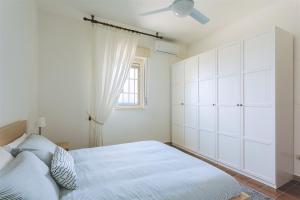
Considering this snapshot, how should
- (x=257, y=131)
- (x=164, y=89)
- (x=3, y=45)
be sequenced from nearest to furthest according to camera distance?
(x=3, y=45) < (x=257, y=131) < (x=164, y=89)

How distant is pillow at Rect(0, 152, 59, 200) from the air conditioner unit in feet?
10.6

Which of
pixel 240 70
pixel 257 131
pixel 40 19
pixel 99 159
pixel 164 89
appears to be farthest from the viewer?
pixel 164 89

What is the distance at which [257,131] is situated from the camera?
7.35 feet

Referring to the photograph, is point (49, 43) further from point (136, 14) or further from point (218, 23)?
point (218, 23)

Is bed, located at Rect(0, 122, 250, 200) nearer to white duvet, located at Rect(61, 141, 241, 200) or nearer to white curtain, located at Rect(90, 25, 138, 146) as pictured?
white duvet, located at Rect(61, 141, 241, 200)

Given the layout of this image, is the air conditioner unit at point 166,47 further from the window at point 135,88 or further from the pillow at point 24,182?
the pillow at point 24,182

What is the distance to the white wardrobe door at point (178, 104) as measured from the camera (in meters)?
3.67

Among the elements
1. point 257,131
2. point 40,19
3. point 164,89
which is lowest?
point 257,131

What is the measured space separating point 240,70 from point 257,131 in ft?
2.98

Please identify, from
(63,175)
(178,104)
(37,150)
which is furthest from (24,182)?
(178,104)

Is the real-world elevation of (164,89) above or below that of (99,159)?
above

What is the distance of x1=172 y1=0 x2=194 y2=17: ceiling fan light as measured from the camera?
1.74m

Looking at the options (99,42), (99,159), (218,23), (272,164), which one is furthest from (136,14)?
(272,164)

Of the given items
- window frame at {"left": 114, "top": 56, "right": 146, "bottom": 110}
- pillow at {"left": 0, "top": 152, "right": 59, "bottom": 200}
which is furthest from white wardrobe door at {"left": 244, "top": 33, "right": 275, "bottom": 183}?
pillow at {"left": 0, "top": 152, "right": 59, "bottom": 200}
